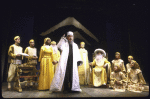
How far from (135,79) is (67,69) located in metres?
2.41

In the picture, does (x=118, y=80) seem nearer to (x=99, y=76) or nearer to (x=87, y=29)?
(x=99, y=76)

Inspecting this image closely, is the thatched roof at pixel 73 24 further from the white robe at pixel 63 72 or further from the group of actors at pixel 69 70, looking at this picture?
the white robe at pixel 63 72

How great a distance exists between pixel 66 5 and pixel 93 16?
6.50ft

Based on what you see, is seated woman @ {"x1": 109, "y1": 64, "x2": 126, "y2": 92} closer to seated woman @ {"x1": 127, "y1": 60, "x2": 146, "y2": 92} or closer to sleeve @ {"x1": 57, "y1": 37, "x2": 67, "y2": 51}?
seated woman @ {"x1": 127, "y1": 60, "x2": 146, "y2": 92}

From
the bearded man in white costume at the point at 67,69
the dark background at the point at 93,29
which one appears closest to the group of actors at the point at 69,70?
the bearded man in white costume at the point at 67,69

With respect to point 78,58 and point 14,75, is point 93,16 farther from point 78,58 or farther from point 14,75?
point 14,75

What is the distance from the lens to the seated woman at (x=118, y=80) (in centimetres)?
391

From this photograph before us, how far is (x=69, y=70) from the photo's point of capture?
3.37 metres

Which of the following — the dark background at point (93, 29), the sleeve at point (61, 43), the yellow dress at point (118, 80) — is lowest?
the yellow dress at point (118, 80)

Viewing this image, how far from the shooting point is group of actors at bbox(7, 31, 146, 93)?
324 centimetres

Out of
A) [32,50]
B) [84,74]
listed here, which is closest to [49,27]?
[32,50]

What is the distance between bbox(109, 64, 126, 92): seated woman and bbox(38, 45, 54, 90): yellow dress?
7.19ft

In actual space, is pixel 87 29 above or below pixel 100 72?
above

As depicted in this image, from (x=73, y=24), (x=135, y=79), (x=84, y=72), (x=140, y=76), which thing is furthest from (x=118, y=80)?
(x=73, y=24)
